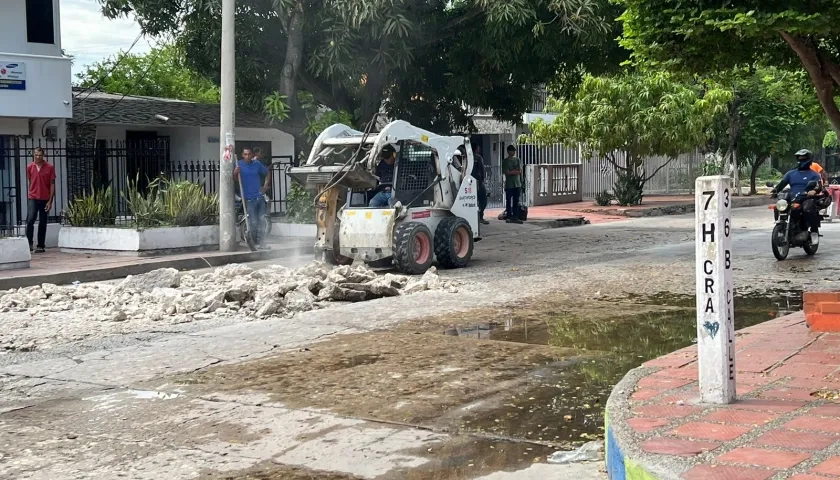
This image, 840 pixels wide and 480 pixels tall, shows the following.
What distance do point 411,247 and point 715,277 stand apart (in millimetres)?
9140

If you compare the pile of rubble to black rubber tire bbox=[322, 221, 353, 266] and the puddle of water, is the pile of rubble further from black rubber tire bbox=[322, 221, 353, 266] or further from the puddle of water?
the puddle of water

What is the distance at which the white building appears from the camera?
2012 cm

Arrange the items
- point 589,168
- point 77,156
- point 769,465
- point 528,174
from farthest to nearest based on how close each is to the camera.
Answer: point 589,168 < point 528,174 < point 77,156 < point 769,465

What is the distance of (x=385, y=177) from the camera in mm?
15523

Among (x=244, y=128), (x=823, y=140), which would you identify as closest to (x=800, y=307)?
(x=244, y=128)

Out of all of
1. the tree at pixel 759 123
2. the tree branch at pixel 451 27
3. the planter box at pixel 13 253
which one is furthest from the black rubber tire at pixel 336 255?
the tree at pixel 759 123

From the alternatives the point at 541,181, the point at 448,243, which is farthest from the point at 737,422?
the point at 541,181

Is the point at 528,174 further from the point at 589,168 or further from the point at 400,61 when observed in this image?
the point at 400,61

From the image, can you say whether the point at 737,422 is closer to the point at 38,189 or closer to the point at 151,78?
the point at 38,189

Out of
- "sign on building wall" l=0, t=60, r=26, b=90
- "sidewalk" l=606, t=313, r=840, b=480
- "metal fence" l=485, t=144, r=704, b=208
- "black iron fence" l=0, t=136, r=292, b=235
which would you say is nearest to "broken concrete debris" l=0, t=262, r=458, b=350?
"sidewalk" l=606, t=313, r=840, b=480

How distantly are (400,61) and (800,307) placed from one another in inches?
430

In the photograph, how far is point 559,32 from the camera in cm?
1934

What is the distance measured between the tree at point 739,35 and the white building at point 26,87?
14957 mm

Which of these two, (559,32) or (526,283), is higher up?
(559,32)
